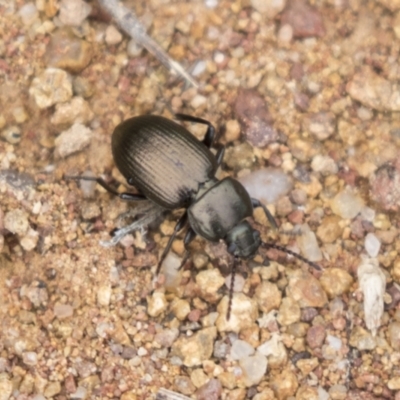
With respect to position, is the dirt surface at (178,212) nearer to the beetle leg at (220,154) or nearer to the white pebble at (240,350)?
the white pebble at (240,350)

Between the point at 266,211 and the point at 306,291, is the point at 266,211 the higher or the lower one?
the higher one

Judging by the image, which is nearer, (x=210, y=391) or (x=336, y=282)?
(x=210, y=391)

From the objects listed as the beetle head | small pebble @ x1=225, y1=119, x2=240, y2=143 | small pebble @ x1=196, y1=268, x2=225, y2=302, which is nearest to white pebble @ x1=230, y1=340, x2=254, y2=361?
small pebble @ x1=196, y1=268, x2=225, y2=302

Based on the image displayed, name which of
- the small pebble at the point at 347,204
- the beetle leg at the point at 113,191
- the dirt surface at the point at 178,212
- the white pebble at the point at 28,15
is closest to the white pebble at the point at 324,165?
the dirt surface at the point at 178,212

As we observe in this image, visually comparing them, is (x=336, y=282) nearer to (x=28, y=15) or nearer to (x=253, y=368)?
(x=253, y=368)

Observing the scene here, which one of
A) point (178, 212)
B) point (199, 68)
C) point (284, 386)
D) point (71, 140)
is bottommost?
point (284, 386)

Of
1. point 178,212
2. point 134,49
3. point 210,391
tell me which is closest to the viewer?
point 210,391

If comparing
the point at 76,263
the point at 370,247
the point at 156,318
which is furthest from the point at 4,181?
the point at 370,247

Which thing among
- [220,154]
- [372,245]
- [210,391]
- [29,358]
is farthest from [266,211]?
[29,358]
